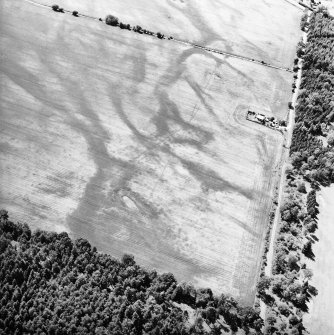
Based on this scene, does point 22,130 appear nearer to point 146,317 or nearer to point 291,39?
point 146,317

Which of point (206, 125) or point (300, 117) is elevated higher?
point (300, 117)

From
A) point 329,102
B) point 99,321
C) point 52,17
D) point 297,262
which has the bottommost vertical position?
point 99,321

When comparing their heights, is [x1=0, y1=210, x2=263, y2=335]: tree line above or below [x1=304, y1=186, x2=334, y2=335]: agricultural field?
below

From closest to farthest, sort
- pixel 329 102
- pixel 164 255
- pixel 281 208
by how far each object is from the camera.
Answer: pixel 164 255
pixel 281 208
pixel 329 102

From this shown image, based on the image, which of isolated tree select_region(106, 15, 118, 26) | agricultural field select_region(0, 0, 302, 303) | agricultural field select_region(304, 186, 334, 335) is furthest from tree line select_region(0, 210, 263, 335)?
isolated tree select_region(106, 15, 118, 26)

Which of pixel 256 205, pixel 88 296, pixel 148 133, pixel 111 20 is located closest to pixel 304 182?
pixel 256 205

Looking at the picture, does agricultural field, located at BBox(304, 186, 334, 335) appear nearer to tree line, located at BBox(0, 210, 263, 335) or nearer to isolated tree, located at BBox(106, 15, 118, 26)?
tree line, located at BBox(0, 210, 263, 335)

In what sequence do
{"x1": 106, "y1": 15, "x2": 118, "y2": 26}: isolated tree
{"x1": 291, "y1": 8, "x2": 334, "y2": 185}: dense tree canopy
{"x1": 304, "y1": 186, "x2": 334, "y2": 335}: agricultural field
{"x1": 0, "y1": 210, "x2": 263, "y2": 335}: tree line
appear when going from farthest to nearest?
{"x1": 106, "y1": 15, "x2": 118, "y2": 26}: isolated tree
{"x1": 291, "y1": 8, "x2": 334, "y2": 185}: dense tree canopy
{"x1": 304, "y1": 186, "x2": 334, "y2": 335}: agricultural field
{"x1": 0, "y1": 210, "x2": 263, "y2": 335}: tree line

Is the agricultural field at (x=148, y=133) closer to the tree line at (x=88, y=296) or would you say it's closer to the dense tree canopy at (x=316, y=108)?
the tree line at (x=88, y=296)

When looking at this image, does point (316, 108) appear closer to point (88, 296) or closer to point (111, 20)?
point (111, 20)

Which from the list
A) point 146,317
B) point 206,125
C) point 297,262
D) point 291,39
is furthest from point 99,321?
point 291,39
